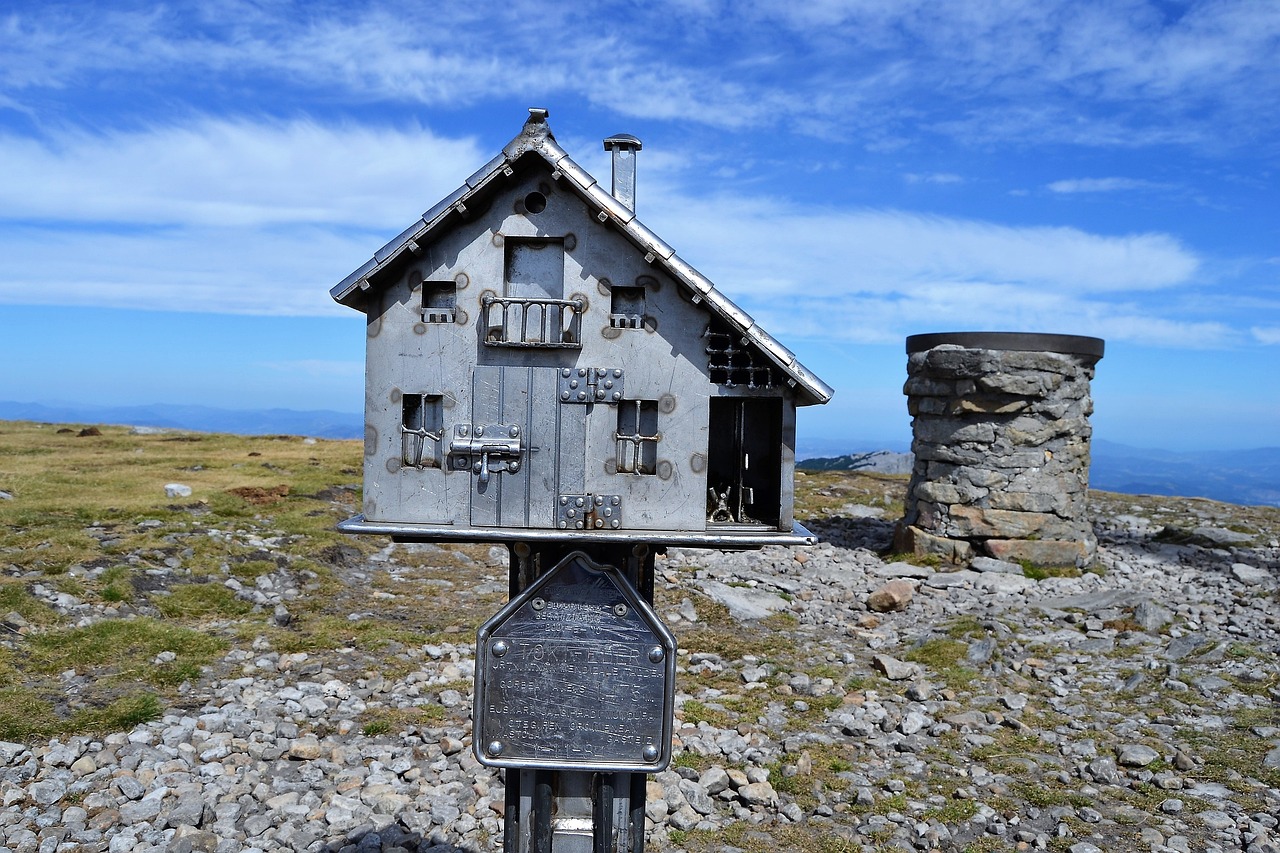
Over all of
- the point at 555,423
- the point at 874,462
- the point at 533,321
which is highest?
the point at 533,321

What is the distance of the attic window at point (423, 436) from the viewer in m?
5.00

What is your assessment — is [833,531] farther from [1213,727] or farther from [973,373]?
[1213,727]

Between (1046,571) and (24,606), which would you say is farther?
(1046,571)

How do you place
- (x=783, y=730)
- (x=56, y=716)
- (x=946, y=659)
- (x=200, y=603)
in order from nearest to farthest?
1. (x=56, y=716)
2. (x=783, y=730)
3. (x=946, y=659)
4. (x=200, y=603)

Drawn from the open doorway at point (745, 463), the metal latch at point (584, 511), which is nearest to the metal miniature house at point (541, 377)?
the metal latch at point (584, 511)

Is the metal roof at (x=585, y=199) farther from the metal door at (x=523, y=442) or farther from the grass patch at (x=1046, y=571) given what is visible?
the grass patch at (x=1046, y=571)

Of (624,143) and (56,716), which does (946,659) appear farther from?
(56,716)

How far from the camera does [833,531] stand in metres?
20.0

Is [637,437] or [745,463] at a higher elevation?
[637,437]

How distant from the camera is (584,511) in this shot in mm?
4965

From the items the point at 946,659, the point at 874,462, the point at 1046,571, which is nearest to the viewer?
the point at 946,659

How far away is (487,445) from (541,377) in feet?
1.56

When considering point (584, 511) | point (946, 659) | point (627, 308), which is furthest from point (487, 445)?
point (946, 659)

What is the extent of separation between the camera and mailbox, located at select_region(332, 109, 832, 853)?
4.94 m
